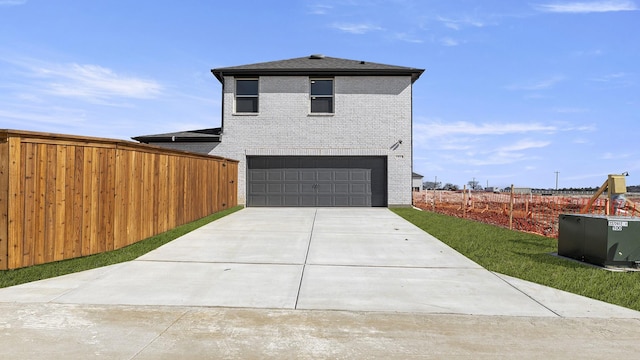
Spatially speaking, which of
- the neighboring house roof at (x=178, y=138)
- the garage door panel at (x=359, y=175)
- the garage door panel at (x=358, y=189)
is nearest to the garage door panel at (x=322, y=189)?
the garage door panel at (x=358, y=189)

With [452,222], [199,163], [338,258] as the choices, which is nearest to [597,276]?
[338,258]

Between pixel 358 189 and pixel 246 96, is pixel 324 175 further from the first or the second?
pixel 246 96

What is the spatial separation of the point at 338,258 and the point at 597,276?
15.1 ft

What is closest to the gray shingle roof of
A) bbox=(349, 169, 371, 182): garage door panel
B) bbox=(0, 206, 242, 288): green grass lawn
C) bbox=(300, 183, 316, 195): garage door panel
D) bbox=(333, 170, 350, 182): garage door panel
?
bbox=(300, 183, 316, 195): garage door panel

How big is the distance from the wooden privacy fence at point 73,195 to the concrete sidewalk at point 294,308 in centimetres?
139

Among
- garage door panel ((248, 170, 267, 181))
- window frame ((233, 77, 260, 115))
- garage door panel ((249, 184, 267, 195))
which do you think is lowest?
garage door panel ((249, 184, 267, 195))

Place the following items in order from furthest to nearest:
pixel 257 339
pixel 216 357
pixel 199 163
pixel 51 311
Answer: pixel 199 163
pixel 51 311
pixel 257 339
pixel 216 357

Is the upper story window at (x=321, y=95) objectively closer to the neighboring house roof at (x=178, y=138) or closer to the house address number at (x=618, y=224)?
the neighboring house roof at (x=178, y=138)

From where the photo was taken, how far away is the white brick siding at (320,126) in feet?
64.8

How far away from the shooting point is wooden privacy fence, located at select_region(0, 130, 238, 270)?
7133 millimetres

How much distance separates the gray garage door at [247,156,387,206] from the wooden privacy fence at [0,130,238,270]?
8971mm

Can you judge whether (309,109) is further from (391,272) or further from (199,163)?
(391,272)

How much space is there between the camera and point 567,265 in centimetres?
768

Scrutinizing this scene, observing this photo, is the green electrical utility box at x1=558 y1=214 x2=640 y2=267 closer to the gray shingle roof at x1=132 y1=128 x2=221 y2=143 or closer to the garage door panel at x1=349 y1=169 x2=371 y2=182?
the garage door panel at x1=349 y1=169 x2=371 y2=182
